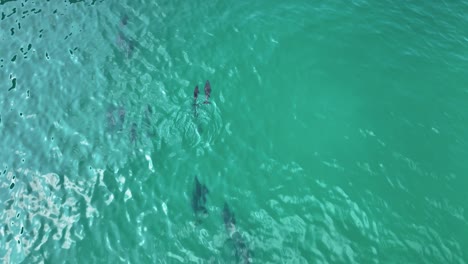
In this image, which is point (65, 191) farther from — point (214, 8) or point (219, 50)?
point (214, 8)

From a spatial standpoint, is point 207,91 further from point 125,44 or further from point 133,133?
point 125,44

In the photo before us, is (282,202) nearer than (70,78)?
Yes

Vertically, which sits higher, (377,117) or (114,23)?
(114,23)

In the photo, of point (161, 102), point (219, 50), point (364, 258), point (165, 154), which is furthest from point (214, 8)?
point (364, 258)

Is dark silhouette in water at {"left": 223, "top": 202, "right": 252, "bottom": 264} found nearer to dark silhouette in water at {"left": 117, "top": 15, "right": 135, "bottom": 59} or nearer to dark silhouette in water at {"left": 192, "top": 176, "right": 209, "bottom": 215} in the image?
dark silhouette in water at {"left": 192, "top": 176, "right": 209, "bottom": 215}

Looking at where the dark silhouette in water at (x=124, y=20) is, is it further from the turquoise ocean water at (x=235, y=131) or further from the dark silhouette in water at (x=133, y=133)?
the dark silhouette in water at (x=133, y=133)

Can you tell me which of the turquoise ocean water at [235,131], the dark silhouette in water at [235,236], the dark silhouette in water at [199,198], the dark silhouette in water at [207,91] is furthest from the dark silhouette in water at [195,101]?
the dark silhouette in water at [235,236]

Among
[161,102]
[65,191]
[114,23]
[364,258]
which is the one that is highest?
[114,23]
